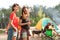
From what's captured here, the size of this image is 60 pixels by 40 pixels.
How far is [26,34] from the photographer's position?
11.4 ft

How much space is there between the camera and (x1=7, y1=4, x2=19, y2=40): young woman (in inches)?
135

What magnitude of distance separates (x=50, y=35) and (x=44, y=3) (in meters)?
0.45

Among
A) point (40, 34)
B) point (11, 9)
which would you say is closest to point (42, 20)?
point (40, 34)

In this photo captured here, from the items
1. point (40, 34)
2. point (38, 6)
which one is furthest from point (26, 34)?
point (38, 6)

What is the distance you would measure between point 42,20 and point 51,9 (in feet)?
0.67

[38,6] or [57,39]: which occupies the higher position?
[38,6]

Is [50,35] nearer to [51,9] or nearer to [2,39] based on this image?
[51,9]

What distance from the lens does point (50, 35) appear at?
348 cm

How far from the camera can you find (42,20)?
3.49m

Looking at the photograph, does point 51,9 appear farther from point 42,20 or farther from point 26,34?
point 26,34

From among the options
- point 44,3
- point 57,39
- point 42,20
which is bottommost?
point 57,39

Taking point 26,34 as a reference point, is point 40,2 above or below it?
above

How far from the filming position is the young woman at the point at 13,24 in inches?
135

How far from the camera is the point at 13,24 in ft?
11.3
